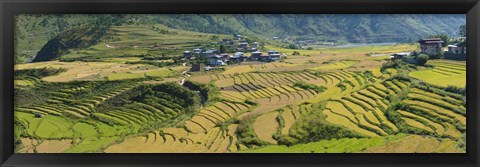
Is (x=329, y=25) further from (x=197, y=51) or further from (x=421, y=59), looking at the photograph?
(x=197, y=51)

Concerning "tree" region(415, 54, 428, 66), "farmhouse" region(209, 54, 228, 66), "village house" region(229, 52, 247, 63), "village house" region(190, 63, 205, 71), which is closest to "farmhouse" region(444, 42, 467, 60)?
"tree" region(415, 54, 428, 66)

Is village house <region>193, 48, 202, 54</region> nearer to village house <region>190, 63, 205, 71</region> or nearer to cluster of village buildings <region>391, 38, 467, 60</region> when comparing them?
village house <region>190, 63, 205, 71</region>

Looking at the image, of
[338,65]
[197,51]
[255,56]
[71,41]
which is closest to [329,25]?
[338,65]

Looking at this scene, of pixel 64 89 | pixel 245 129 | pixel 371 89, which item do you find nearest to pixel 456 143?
pixel 371 89

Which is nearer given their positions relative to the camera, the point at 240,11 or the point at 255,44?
the point at 240,11

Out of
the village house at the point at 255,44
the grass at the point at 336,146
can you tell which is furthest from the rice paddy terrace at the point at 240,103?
the village house at the point at 255,44

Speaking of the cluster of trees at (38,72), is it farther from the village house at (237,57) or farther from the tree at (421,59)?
the tree at (421,59)
